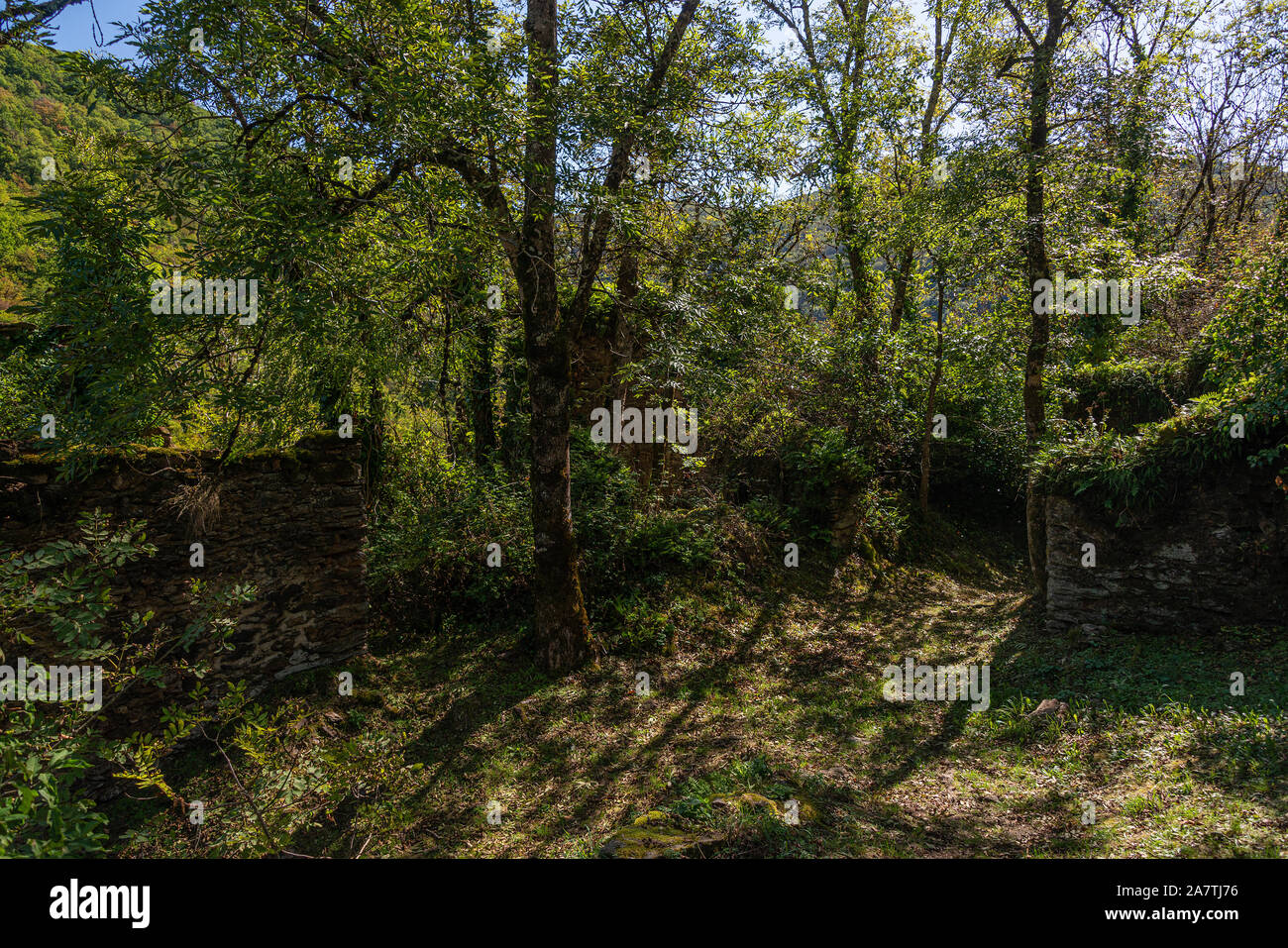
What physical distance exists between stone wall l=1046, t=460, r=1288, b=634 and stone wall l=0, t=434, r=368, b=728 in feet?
28.5

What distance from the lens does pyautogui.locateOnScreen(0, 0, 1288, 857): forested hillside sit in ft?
14.4

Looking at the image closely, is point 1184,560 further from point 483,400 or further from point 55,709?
point 55,709

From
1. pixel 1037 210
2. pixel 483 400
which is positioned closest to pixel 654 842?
pixel 483 400

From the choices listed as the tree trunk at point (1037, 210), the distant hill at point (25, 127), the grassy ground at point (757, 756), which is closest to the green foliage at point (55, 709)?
the grassy ground at point (757, 756)

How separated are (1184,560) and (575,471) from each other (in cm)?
753

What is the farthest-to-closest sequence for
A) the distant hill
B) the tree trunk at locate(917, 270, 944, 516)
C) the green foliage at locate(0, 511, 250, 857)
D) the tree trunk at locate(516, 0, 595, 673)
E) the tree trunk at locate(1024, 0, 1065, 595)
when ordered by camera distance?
1. the distant hill
2. the tree trunk at locate(917, 270, 944, 516)
3. the tree trunk at locate(1024, 0, 1065, 595)
4. the tree trunk at locate(516, 0, 595, 673)
5. the green foliage at locate(0, 511, 250, 857)

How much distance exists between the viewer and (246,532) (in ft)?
20.7

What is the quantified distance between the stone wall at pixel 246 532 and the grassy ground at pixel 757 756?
0.55m

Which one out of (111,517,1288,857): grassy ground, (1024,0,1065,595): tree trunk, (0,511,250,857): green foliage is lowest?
(111,517,1288,857): grassy ground

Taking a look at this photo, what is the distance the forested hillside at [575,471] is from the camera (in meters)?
4.39

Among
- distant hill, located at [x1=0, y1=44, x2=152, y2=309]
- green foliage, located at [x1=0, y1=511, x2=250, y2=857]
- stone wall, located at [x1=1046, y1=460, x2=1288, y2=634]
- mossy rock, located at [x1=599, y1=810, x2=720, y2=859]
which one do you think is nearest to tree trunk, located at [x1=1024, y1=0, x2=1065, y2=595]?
stone wall, located at [x1=1046, y1=460, x2=1288, y2=634]

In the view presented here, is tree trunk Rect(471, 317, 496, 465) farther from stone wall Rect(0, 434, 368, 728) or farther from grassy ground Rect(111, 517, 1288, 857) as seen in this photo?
grassy ground Rect(111, 517, 1288, 857)
